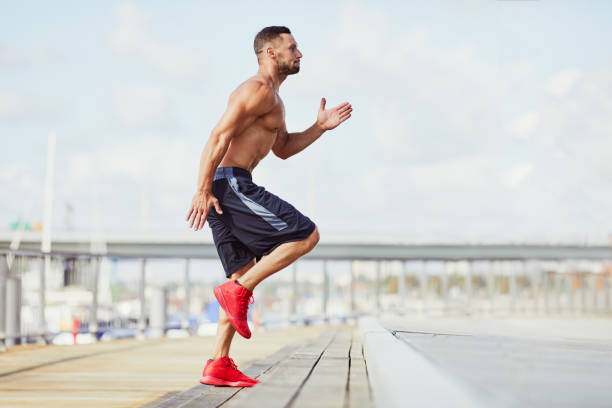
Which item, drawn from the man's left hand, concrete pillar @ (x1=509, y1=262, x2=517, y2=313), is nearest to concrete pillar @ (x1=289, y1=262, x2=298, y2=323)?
the man's left hand

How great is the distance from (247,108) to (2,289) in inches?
224

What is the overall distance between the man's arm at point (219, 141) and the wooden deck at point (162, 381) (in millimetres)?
875

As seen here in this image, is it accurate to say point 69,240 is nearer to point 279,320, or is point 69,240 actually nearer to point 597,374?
point 279,320

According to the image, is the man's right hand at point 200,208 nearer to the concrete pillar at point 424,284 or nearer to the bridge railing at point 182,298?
the bridge railing at point 182,298

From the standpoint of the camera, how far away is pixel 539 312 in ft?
118

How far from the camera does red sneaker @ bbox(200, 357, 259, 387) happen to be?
3973 mm

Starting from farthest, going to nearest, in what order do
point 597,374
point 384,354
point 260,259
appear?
point 260,259 → point 597,374 → point 384,354

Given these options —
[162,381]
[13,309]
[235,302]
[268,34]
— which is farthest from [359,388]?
[13,309]

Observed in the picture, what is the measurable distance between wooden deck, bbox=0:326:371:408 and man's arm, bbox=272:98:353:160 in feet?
4.05

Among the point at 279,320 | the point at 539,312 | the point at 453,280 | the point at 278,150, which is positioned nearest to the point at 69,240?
the point at 453,280

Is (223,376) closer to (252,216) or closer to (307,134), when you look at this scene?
(252,216)

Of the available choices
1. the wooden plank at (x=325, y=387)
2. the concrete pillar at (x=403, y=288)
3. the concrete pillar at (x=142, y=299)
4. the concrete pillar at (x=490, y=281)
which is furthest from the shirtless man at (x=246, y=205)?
the concrete pillar at (x=490, y=281)

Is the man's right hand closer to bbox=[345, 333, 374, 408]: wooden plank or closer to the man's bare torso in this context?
the man's bare torso

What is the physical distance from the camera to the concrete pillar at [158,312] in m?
12.9
